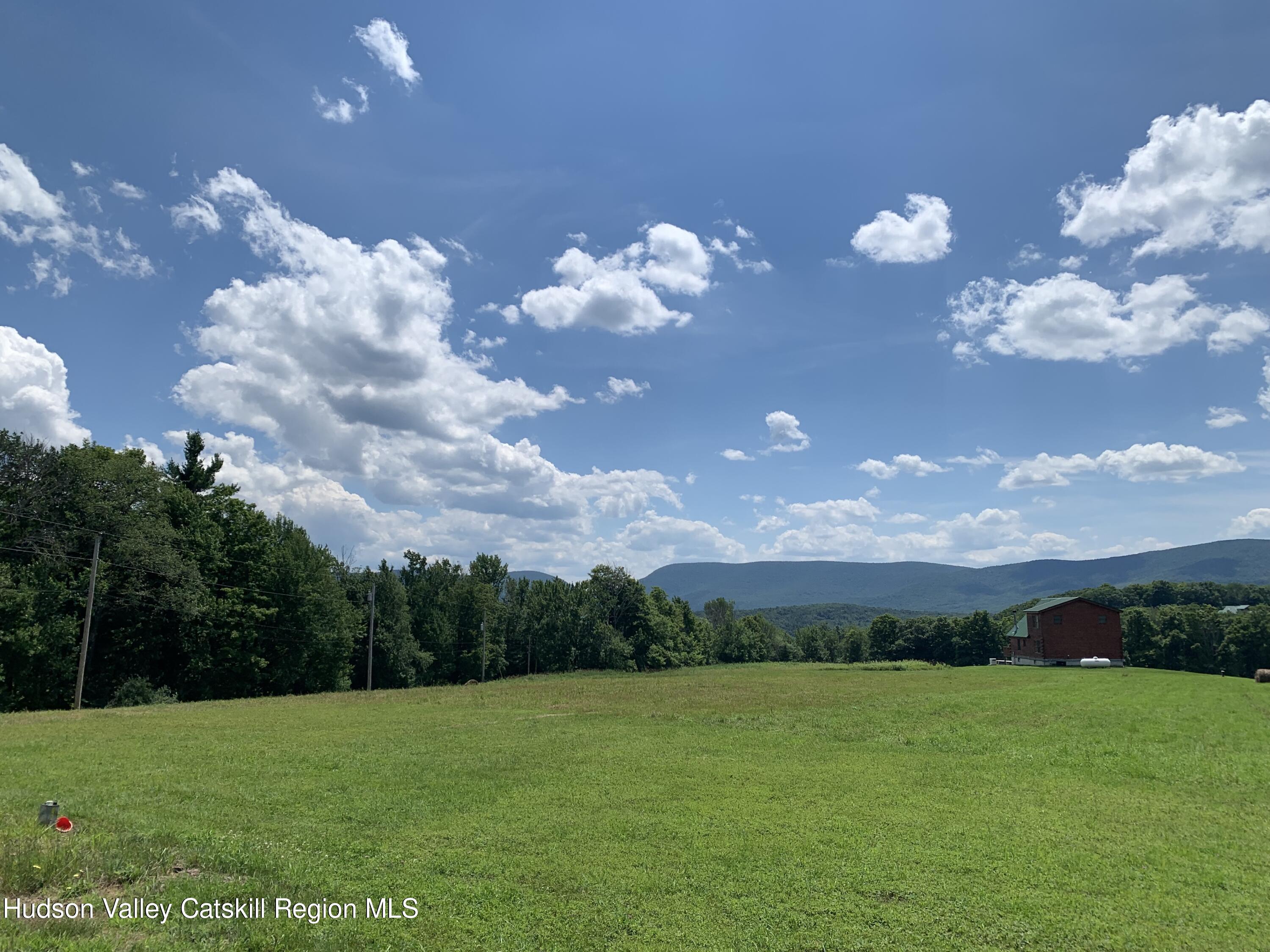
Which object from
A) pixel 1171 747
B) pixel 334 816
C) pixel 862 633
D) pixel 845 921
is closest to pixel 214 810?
pixel 334 816

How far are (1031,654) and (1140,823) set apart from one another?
277 ft

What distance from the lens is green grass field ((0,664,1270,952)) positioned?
7695mm

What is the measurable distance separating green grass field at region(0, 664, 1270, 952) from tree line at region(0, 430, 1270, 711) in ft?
67.5

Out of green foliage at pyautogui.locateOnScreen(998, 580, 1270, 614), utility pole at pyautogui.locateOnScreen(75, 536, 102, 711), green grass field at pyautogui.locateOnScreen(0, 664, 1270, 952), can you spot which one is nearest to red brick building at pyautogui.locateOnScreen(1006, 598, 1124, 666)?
green grass field at pyautogui.locateOnScreen(0, 664, 1270, 952)

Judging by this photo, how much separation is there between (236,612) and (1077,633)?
87.0m

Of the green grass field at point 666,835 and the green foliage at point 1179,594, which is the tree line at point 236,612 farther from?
the green foliage at point 1179,594

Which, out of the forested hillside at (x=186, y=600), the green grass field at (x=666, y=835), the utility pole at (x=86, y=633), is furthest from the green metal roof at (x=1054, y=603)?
the utility pole at (x=86, y=633)

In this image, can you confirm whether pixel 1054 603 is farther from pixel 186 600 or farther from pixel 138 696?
pixel 138 696

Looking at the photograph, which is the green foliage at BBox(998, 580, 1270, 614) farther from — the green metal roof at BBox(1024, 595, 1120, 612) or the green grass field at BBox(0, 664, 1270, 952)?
the green grass field at BBox(0, 664, 1270, 952)

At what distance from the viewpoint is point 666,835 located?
36.2ft

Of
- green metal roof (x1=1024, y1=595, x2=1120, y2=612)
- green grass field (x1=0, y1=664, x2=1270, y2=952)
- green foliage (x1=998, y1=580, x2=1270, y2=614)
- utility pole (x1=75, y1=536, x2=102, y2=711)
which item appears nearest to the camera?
green grass field (x1=0, y1=664, x2=1270, y2=952)

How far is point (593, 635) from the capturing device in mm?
90062

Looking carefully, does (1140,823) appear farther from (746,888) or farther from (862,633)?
(862,633)

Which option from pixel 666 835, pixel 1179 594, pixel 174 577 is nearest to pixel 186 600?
pixel 174 577
